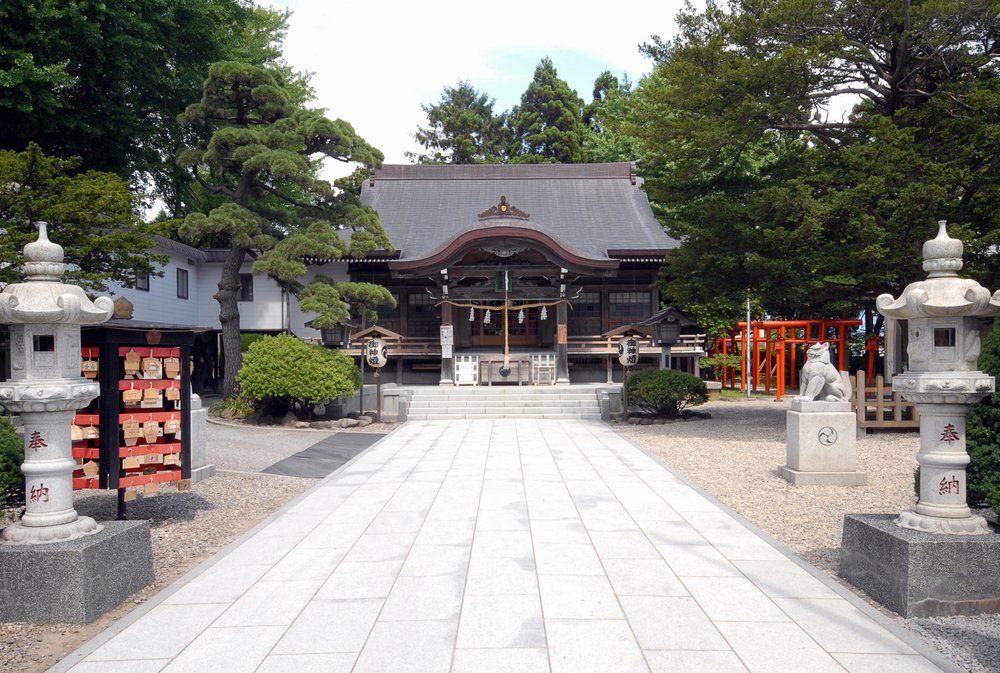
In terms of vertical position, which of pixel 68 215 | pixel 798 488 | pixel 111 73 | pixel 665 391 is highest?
pixel 111 73

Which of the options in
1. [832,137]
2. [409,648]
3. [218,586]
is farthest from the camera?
[832,137]

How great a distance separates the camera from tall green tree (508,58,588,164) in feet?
124

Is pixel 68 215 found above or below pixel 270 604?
above

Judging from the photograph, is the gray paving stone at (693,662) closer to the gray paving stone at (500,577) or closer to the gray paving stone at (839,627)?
the gray paving stone at (839,627)

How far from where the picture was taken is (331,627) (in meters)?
3.96

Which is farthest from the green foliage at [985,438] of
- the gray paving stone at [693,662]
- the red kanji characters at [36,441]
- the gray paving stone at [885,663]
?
the red kanji characters at [36,441]

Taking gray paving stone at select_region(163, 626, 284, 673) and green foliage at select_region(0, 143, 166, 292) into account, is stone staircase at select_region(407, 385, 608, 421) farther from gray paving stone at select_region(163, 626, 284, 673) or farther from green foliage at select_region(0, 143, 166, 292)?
gray paving stone at select_region(163, 626, 284, 673)

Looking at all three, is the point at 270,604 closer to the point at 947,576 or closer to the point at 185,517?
the point at 185,517

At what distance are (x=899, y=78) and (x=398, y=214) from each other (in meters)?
16.8

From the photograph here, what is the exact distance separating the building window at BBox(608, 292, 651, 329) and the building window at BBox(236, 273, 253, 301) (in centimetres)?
1253

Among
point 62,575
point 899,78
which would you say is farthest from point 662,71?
point 62,575

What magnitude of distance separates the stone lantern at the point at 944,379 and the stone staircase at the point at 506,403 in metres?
10.9

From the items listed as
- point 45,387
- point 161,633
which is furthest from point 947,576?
point 45,387

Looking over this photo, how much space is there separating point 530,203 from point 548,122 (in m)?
17.2
